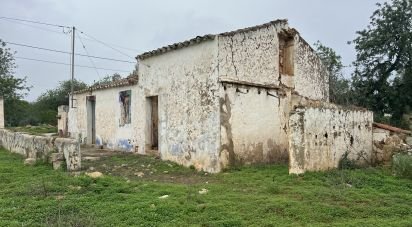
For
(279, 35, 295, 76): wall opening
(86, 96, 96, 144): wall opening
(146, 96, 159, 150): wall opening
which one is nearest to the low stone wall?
(86, 96, 96, 144): wall opening

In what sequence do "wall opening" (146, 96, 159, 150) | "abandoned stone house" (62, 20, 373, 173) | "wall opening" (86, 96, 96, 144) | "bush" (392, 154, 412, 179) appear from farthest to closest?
"wall opening" (86, 96, 96, 144), "wall opening" (146, 96, 159, 150), "abandoned stone house" (62, 20, 373, 173), "bush" (392, 154, 412, 179)

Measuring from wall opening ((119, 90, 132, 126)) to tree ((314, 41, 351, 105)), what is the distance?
7.48 meters

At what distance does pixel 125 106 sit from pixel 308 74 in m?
7.08

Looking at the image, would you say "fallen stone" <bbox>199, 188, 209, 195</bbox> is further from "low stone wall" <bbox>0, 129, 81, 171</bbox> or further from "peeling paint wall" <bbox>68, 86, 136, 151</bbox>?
"peeling paint wall" <bbox>68, 86, 136, 151</bbox>

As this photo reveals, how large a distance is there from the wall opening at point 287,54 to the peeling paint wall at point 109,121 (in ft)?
17.8

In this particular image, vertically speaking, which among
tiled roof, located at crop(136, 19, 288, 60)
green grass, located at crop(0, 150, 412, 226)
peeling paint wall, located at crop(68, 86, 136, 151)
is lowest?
green grass, located at crop(0, 150, 412, 226)

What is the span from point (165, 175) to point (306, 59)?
659 centimetres

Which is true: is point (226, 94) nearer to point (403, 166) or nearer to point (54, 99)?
point (403, 166)

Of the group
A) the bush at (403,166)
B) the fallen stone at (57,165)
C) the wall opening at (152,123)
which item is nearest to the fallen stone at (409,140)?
the bush at (403,166)

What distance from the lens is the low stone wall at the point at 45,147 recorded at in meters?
10.7

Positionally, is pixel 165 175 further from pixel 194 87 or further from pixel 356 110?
pixel 356 110

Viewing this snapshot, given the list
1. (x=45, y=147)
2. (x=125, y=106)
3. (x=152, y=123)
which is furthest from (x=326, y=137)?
(x=125, y=106)

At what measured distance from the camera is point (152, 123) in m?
14.9

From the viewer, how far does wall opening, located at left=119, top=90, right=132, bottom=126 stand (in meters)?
16.0
